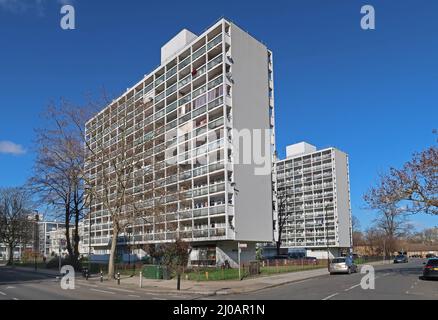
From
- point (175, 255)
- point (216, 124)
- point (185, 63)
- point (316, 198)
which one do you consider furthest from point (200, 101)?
point (316, 198)

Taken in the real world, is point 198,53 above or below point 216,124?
above

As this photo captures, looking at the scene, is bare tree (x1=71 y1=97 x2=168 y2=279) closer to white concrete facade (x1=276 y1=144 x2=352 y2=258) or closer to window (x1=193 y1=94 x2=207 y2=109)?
window (x1=193 y1=94 x2=207 y2=109)

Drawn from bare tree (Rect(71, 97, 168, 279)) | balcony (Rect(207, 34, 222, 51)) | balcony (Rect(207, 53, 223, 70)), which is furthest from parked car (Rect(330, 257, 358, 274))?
balcony (Rect(207, 34, 222, 51))

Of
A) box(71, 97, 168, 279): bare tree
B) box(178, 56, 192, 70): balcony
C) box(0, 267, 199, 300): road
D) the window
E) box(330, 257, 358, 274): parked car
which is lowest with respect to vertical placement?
box(330, 257, 358, 274): parked car

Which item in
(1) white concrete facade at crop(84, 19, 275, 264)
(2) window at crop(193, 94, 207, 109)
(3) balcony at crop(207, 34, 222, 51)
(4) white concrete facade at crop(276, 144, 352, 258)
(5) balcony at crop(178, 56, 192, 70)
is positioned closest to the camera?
(1) white concrete facade at crop(84, 19, 275, 264)

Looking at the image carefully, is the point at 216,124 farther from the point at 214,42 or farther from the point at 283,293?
the point at 283,293

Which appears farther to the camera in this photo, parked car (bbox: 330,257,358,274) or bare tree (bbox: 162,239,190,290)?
parked car (bbox: 330,257,358,274)

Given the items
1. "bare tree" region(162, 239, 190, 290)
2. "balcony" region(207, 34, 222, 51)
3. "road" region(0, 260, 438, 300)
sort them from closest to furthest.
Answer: "road" region(0, 260, 438, 300) → "bare tree" region(162, 239, 190, 290) → "balcony" region(207, 34, 222, 51)

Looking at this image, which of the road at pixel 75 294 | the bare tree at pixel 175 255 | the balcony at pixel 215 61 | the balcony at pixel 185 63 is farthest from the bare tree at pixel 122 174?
the balcony at pixel 185 63

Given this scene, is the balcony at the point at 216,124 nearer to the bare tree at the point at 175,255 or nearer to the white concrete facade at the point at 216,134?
the white concrete facade at the point at 216,134

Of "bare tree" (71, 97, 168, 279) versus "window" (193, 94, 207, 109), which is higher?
"window" (193, 94, 207, 109)

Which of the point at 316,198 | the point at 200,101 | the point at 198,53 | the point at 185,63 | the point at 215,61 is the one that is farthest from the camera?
the point at 316,198

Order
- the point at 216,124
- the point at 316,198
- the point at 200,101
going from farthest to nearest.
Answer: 1. the point at 316,198
2. the point at 200,101
3. the point at 216,124
